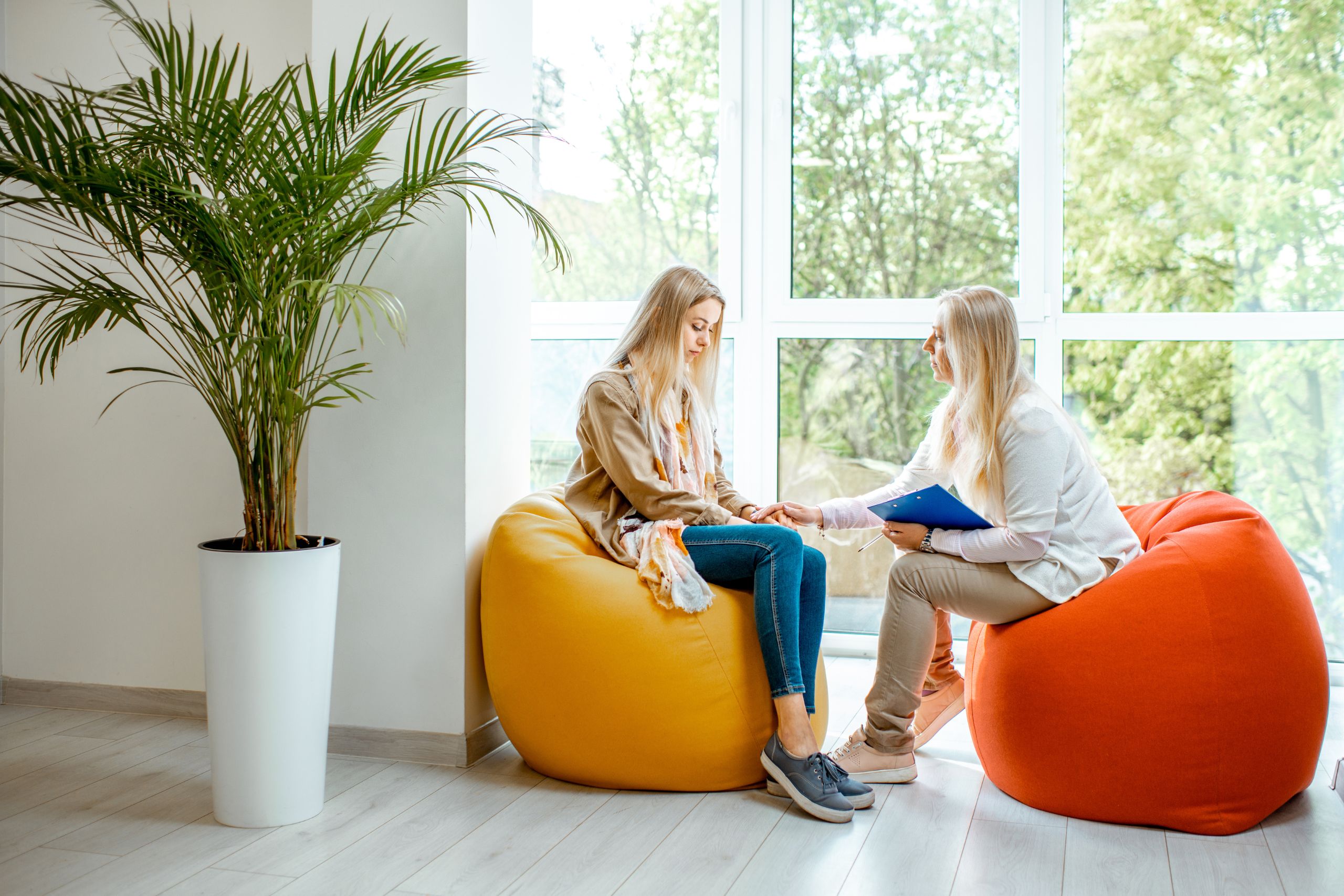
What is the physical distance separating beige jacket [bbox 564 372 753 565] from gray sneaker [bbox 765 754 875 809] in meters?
0.58

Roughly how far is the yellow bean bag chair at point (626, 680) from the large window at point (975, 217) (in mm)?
1482

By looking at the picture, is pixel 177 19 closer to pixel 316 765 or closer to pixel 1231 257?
pixel 316 765

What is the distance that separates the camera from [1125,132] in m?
3.40

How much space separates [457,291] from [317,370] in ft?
1.34

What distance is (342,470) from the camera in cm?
258

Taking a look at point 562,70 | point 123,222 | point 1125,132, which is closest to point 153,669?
point 123,222

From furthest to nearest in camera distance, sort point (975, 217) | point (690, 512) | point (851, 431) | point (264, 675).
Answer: point (851, 431) → point (975, 217) → point (690, 512) → point (264, 675)

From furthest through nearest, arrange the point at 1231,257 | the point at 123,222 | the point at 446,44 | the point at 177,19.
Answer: the point at 1231,257 < the point at 177,19 < the point at 446,44 < the point at 123,222

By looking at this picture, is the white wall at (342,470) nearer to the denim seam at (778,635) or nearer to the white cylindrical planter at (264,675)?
the white cylindrical planter at (264,675)

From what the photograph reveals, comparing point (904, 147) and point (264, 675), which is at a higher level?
point (904, 147)

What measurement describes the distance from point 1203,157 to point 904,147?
3.12 ft

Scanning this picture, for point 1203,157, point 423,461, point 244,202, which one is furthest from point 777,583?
point 1203,157

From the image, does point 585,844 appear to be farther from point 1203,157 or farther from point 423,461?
point 1203,157

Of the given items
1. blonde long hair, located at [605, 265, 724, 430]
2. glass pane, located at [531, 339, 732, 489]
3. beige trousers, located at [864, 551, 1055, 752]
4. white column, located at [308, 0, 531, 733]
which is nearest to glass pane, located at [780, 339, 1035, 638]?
glass pane, located at [531, 339, 732, 489]
